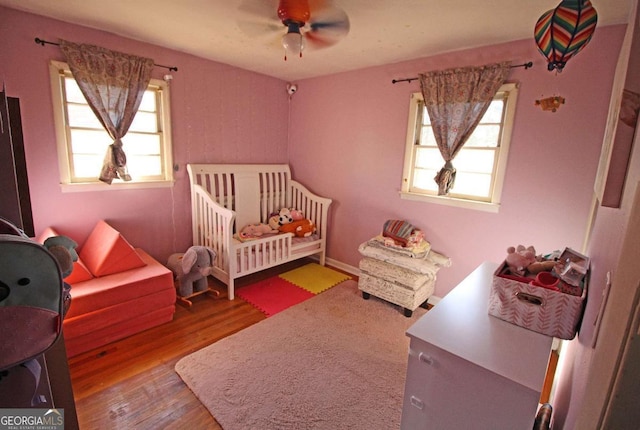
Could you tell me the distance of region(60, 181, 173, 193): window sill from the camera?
249 centimetres

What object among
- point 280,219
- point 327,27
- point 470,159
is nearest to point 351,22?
point 327,27

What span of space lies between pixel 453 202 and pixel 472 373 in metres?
1.98

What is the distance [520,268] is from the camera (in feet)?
4.30

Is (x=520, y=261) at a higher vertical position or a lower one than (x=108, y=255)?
higher

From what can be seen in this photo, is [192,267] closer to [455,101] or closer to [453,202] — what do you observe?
[453,202]

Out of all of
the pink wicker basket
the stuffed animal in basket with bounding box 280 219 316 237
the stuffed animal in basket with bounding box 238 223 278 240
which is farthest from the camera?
the stuffed animal in basket with bounding box 280 219 316 237

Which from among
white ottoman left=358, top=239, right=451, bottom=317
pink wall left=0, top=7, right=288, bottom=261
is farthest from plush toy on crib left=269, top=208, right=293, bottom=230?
white ottoman left=358, top=239, right=451, bottom=317

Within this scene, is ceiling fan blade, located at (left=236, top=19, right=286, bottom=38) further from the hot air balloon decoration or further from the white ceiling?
the hot air balloon decoration

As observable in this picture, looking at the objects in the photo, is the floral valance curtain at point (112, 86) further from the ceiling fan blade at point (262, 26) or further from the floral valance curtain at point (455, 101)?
the floral valance curtain at point (455, 101)

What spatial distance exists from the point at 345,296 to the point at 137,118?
2.62 metres

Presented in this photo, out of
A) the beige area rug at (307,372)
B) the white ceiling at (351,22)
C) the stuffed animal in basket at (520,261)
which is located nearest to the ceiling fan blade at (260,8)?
the white ceiling at (351,22)

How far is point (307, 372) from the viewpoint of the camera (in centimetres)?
195

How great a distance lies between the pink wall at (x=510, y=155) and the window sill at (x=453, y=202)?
1.8 inches

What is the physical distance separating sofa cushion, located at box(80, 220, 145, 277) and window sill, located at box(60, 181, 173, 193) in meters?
0.41
